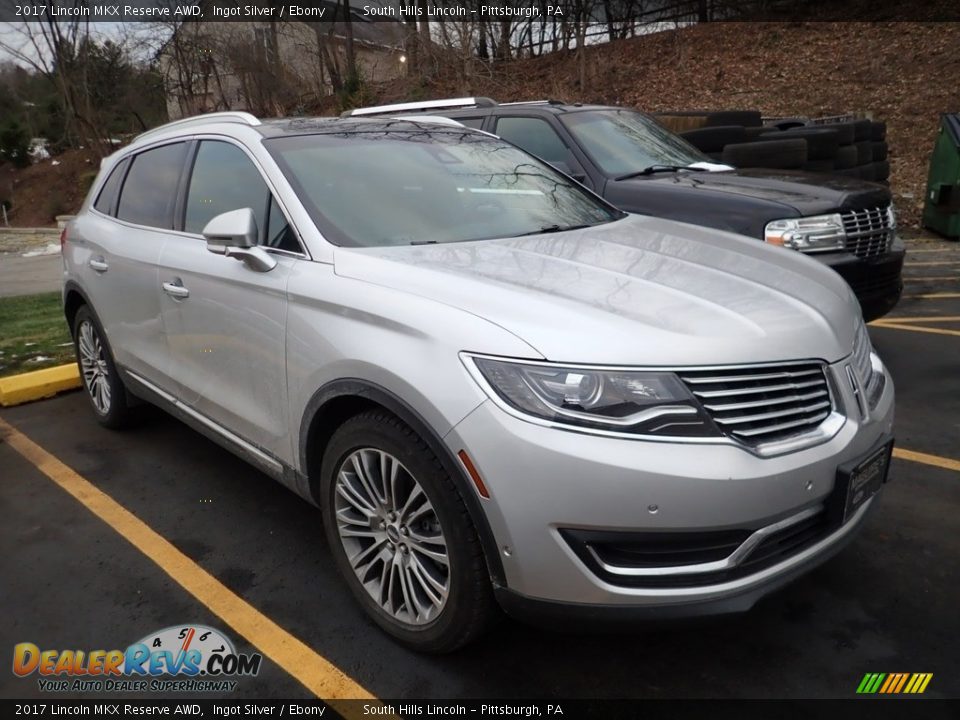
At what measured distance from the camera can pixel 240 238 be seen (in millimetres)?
2850

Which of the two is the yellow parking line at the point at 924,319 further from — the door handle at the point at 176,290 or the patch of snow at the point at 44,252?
the patch of snow at the point at 44,252

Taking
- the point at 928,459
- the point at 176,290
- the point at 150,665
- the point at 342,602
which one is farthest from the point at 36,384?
the point at 928,459

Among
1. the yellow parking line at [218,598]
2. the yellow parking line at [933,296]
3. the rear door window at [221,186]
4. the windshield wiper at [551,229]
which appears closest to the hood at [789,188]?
the windshield wiper at [551,229]

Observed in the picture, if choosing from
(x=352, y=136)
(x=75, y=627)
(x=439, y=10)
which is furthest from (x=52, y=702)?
(x=439, y=10)

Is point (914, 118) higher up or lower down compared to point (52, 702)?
higher up

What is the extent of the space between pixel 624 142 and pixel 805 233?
186 cm

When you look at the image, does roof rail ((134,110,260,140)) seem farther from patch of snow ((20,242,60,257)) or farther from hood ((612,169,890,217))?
patch of snow ((20,242,60,257))

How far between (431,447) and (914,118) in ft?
53.9

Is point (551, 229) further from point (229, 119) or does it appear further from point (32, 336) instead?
point (32, 336)

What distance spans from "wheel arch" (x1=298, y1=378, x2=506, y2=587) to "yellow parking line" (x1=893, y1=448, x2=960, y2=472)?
2712 mm

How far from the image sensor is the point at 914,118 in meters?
15.2

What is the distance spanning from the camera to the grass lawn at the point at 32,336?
6109 millimetres

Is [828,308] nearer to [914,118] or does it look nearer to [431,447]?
[431,447]

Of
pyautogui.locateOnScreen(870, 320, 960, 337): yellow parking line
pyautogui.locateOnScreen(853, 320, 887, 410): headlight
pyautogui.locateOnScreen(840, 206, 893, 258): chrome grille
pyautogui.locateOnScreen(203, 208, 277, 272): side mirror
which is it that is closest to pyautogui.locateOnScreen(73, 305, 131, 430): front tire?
pyautogui.locateOnScreen(203, 208, 277, 272): side mirror
